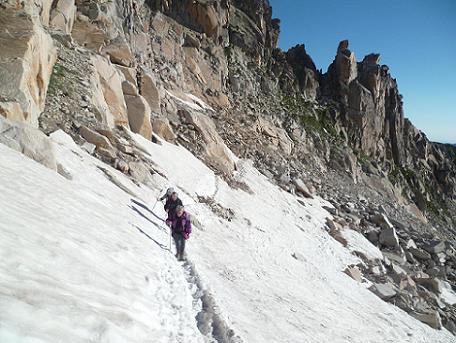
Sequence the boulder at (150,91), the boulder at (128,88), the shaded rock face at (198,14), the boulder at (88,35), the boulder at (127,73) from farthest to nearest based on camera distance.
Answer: the shaded rock face at (198,14)
the boulder at (150,91)
the boulder at (127,73)
the boulder at (88,35)
the boulder at (128,88)

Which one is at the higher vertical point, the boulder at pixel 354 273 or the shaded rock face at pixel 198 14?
the shaded rock face at pixel 198 14

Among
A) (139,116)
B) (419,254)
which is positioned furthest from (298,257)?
(419,254)

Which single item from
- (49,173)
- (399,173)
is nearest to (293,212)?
(49,173)

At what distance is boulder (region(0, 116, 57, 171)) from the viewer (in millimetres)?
9977

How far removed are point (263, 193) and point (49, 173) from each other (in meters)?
19.6

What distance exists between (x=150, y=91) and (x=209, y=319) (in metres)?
21.5

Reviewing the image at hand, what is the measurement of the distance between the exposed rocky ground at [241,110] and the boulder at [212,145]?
128 millimetres

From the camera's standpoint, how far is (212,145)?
29.0 metres

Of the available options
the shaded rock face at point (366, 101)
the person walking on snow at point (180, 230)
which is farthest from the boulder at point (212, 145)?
the shaded rock face at point (366, 101)

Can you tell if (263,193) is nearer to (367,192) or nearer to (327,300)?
(327,300)

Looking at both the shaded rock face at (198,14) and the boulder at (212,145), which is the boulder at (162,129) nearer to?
the boulder at (212,145)

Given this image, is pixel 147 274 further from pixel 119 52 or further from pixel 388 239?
pixel 388 239

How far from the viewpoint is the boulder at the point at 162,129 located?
24094mm

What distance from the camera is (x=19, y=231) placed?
18.3 ft
